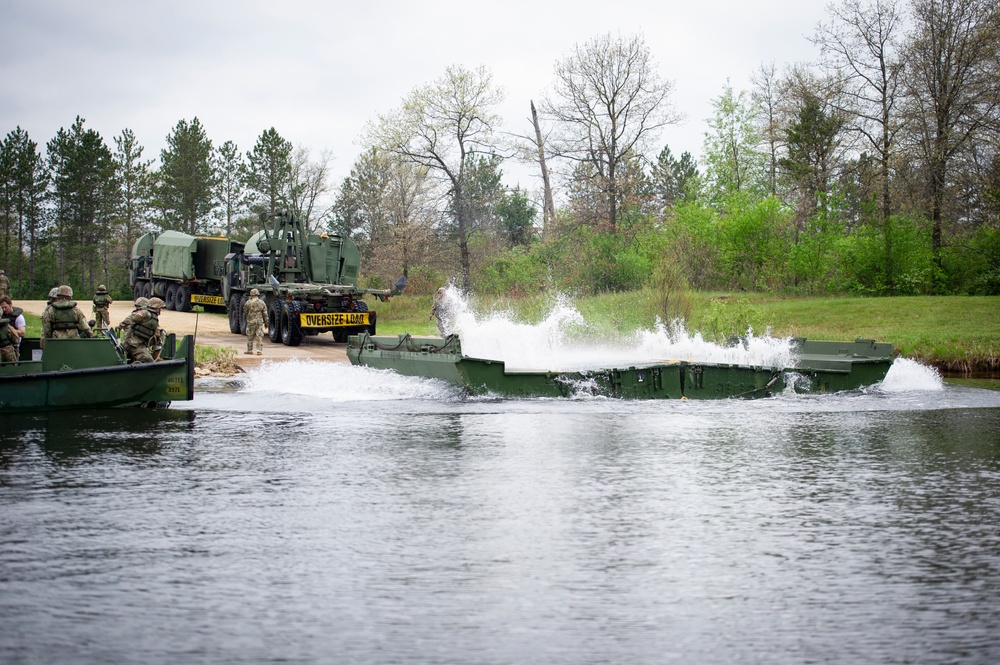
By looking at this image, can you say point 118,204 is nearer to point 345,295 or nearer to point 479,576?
point 345,295

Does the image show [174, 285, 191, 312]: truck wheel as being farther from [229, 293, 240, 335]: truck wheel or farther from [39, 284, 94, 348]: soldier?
[39, 284, 94, 348]: soldier

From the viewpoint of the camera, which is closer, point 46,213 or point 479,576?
point 479,576

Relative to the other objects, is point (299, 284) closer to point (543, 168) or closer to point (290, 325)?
point (290, 325)

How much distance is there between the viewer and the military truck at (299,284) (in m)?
29.6

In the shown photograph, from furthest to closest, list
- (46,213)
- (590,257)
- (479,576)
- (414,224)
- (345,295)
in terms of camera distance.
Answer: (46,213) < (414,224) < (590,257) < (345,295) < (479,576)

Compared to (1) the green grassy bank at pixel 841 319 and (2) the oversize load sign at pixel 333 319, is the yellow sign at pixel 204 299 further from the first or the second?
(2) the oversize load sign at pixel 333 319

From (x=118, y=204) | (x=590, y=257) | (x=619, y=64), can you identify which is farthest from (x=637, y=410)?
(x=118, y=204)

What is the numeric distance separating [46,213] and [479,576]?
73358 mm

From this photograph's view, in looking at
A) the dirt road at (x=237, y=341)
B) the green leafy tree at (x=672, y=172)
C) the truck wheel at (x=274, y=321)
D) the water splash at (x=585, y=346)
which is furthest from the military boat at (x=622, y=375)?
the green leafy tree at (x=672, y=172)

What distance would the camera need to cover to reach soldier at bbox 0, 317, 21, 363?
1623 centimetres

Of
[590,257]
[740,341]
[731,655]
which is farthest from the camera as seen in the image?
[590,257]

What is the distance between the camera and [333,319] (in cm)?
2953

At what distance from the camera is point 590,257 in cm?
4328

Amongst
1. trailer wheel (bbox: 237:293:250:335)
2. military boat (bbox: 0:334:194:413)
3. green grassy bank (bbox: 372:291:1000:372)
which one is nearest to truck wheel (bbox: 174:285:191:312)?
green grassy bank (bbox: 372:291:1000:372)
